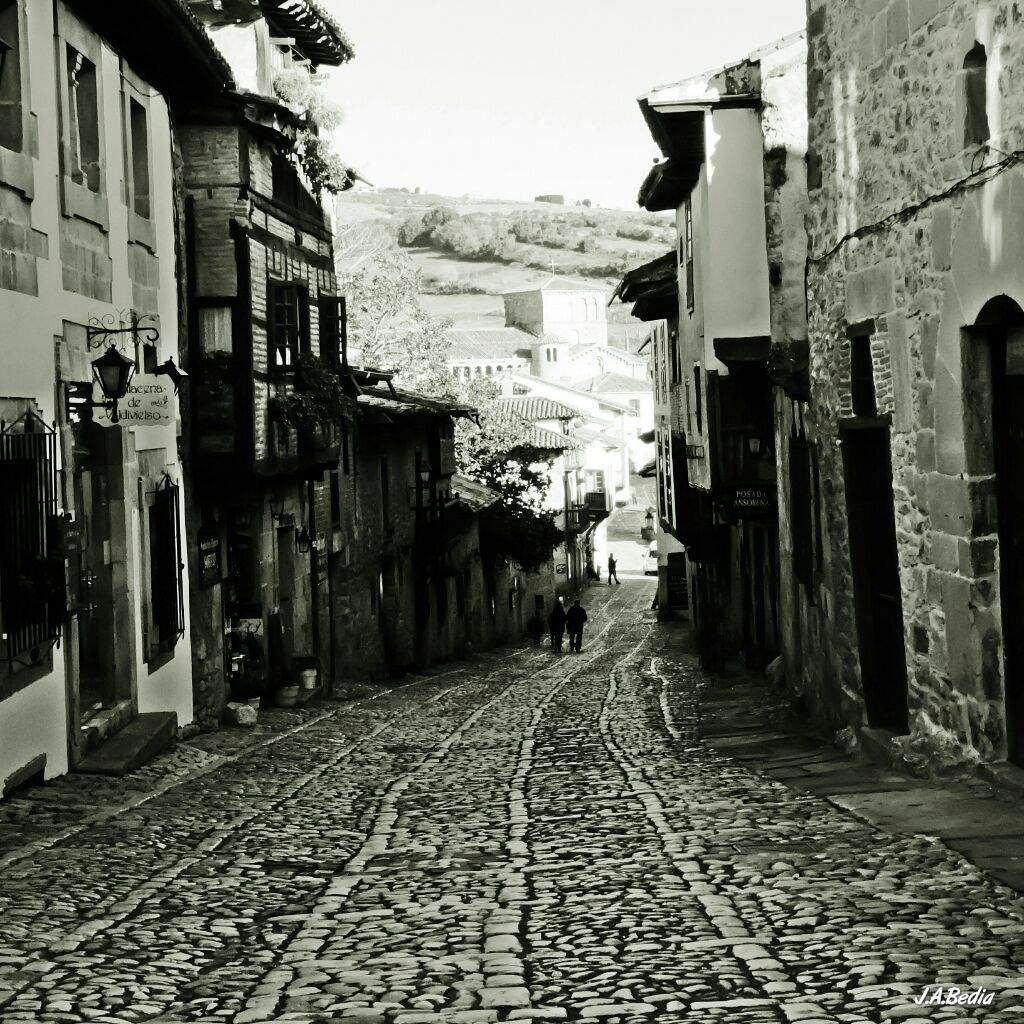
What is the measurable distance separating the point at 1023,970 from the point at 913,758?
4.74 meters

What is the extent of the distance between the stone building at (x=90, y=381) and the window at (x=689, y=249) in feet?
23.9

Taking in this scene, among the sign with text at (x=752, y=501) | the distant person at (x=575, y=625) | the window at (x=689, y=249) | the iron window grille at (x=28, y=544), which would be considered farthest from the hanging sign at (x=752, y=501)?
the distant person at (x=575, y=625)

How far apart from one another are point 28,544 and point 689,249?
13.4 m

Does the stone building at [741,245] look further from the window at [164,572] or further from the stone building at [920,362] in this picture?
the window at [164,572]

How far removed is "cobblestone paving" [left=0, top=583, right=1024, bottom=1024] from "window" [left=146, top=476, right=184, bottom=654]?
2.81 meters

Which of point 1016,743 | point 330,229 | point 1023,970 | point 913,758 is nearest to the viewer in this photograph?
point 1023,970

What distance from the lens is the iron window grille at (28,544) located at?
33.5 feet

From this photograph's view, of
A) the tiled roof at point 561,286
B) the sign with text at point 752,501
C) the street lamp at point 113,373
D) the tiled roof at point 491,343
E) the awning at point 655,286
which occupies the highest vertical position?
the tiled roof at point 561,286

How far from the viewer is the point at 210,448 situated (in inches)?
683

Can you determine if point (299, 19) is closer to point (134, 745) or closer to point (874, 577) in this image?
point (134, 745)

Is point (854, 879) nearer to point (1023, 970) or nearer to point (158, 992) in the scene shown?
point (1023, 970)

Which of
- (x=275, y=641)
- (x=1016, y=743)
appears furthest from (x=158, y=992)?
(x=275, y=641)

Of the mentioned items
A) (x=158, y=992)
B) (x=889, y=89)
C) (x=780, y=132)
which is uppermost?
(x=780, y=132)

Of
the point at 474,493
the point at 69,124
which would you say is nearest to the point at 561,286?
the point at 474,493
